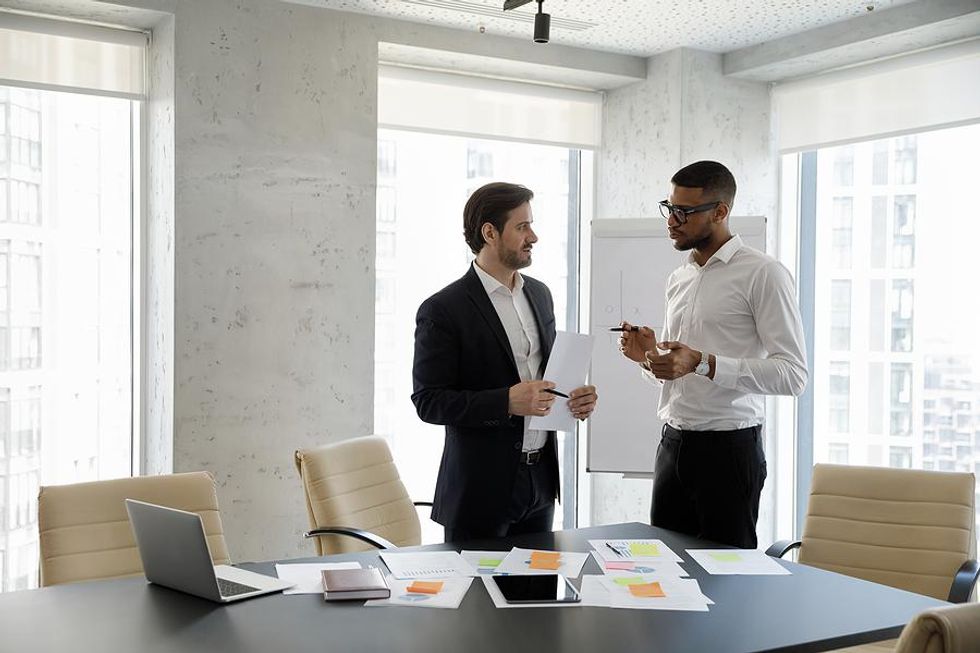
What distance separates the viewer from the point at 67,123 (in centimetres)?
436

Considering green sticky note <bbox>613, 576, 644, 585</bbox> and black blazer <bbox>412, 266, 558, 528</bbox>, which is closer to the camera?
green sticky note <bbox>613, 576, 644, 585</bbox>

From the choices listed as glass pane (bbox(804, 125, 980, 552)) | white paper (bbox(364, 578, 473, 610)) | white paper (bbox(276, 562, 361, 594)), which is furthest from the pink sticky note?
glass pane (bbox(804, 125, 980, 552))

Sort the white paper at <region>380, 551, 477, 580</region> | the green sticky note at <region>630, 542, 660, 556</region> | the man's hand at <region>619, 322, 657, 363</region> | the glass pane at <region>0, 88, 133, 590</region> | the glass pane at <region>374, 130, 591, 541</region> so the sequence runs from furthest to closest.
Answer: the glass pane at <region>374, 130, 591, 541</region> → the glass pane at <region>0, 88, 133, 590</region> → the man's hand at <region>619, 322, 657, 363</region> → the green sticky note at <region>630, 542, 660, 556</region> → the white paper at <region>380, 551, 477, 580</region>

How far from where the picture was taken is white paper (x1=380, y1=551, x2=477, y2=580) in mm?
2371

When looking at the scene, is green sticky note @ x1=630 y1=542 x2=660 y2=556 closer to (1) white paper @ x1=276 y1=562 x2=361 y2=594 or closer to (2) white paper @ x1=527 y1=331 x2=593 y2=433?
(2) white paper @ x1=527 y1=331 x2=593 y2=433

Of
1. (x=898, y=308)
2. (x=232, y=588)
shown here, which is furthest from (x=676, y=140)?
(x=232, y=588)

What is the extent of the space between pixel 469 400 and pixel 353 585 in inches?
35.6

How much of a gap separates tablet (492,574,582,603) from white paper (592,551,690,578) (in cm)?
16

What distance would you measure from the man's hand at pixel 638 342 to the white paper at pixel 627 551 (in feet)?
2.19

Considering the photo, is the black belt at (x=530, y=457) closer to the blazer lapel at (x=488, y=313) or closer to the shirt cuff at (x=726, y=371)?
the blazer lapel at (x=488, y=313)

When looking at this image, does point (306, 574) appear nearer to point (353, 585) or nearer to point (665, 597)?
point (353, 585)

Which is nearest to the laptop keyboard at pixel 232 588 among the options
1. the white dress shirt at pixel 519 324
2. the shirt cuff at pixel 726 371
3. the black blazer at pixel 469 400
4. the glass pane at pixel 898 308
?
the black blazer at pixel 469 400

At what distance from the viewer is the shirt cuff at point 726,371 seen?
3049 mm

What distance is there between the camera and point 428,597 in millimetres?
2184
